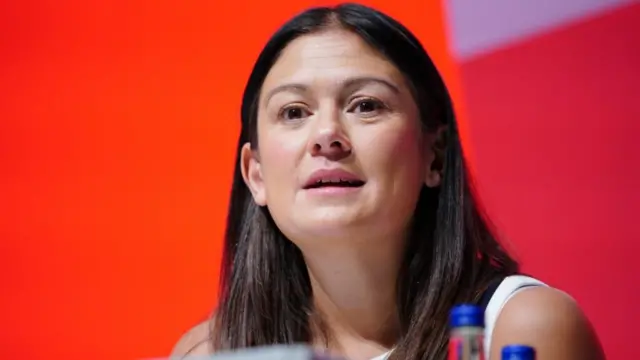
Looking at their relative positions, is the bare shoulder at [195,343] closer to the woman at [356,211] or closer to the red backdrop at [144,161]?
the woman at [356,211]

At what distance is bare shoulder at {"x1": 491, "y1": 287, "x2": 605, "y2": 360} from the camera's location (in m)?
1.25

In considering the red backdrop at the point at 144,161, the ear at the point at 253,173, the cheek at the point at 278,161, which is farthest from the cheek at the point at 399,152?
the red backdrop at the point at 144,161

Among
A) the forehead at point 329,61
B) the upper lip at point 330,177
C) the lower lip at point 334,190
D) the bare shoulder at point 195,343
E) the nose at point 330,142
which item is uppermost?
the forehead at point 329,61

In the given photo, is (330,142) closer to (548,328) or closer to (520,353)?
(548,328)

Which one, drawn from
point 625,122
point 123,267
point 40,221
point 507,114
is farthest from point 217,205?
point 625,122

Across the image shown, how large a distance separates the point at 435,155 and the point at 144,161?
76 cm

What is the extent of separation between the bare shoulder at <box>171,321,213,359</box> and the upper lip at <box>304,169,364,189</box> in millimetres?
426

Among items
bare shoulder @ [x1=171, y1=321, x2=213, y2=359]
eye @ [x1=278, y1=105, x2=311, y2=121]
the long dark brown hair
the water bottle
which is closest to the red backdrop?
bare shoulder @ [x1=171, y1=321, x2=213, y2=359]

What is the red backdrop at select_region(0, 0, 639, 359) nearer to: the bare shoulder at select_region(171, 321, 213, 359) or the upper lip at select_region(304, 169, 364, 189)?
the bare shoulder at select_region(171, 321, 213, 359)

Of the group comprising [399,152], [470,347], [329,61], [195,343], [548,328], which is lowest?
[195,343]

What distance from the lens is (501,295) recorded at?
1377 millimetres

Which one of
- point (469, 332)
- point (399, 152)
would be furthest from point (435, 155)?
point (469, 332)

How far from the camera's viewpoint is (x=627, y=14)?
6.09ft

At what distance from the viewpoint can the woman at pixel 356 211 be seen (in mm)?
1402
